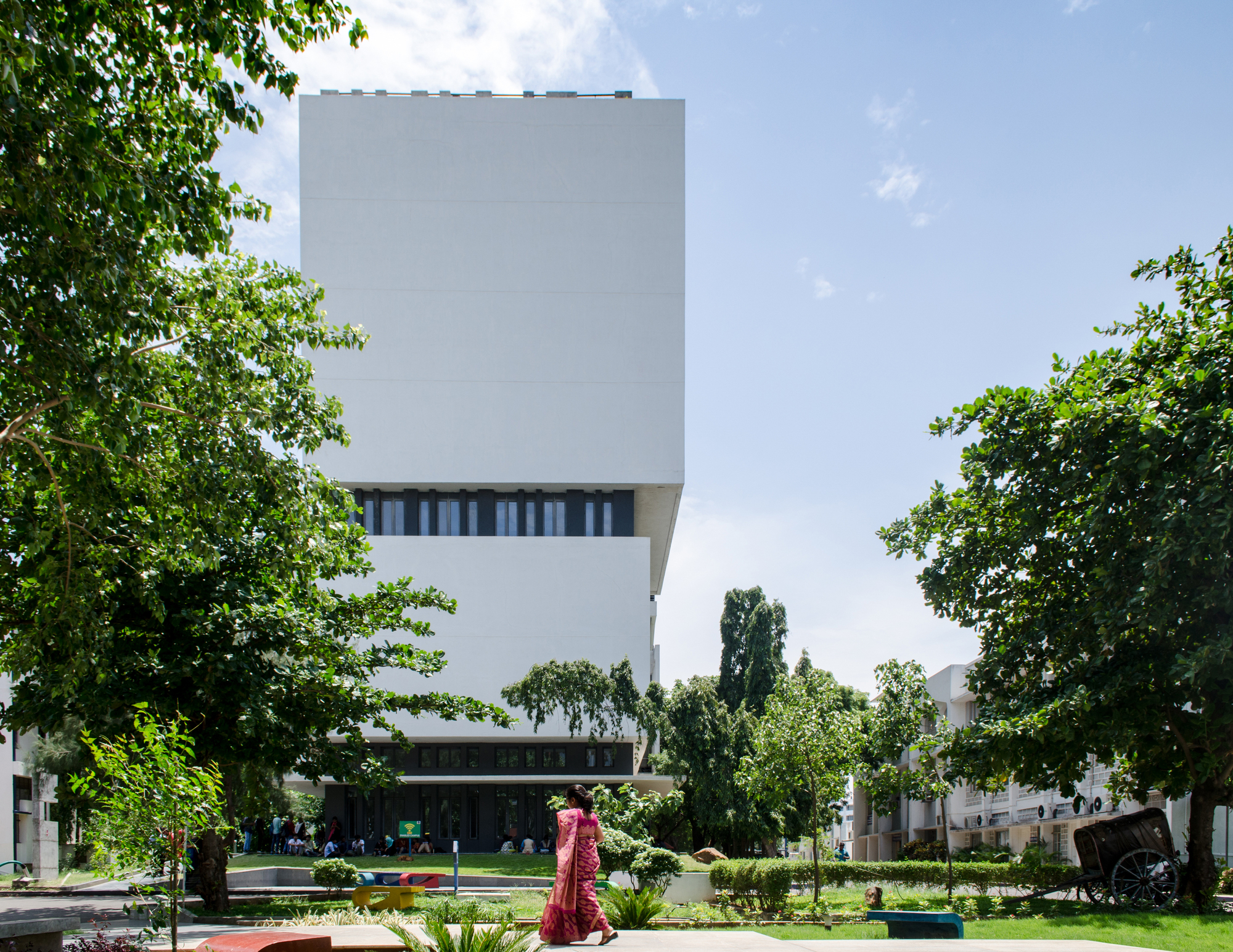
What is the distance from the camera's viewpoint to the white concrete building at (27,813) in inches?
1427

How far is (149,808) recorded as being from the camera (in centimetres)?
785

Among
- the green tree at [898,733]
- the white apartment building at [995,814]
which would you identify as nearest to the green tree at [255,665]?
the green tree at [898,733]

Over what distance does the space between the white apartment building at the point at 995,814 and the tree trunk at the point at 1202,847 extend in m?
11.8

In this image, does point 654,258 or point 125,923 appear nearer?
point 125,923

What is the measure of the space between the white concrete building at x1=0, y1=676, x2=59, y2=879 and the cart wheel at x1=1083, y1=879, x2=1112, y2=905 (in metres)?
35.1

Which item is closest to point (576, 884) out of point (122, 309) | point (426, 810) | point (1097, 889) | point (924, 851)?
point (122, 309)

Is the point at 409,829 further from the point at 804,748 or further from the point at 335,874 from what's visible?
the point at 804,748

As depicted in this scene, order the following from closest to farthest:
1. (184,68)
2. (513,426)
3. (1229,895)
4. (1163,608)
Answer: (184,68) < (1163,608) < (1229,895) < (513,426)

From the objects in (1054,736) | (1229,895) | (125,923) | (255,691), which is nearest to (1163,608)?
(1054,736)

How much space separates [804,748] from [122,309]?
18.4 m

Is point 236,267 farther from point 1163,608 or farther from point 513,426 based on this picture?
point 513,426

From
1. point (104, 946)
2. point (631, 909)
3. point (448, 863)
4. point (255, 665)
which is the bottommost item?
point (448, 863)

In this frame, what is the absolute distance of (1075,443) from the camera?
1603 cm

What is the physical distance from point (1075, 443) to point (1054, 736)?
15.3 ft
